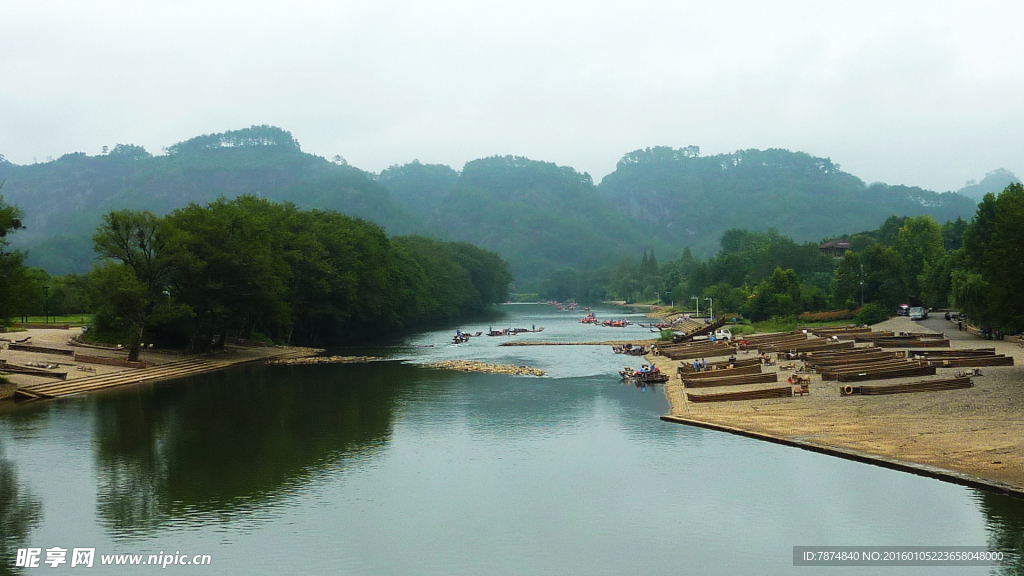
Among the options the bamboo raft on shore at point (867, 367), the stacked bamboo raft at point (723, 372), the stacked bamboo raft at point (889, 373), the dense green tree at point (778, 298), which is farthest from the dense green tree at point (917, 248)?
the stacked bamboo raft at point (889, 373)

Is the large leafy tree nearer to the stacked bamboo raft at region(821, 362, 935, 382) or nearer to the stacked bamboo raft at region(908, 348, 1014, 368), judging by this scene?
the stacked bamboo raft at region(821, 362, 935, 382)

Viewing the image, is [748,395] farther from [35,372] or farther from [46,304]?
[46,304]

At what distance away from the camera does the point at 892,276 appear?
102812 mm

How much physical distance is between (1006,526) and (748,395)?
880 inches

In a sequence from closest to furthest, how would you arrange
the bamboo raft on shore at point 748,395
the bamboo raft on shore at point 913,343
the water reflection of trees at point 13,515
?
the water reflection of trees at point 13,515, the bamboo raft on shore at point 748,395, the bamboo raft on shore at point 913,343

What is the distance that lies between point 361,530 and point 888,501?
55.4 ft

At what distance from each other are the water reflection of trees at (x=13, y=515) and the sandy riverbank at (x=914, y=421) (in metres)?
28.7

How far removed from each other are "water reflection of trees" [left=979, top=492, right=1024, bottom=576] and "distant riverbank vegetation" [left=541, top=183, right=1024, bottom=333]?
68.4ft

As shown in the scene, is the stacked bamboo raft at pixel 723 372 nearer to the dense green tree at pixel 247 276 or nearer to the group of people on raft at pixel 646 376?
the group of people on raft at pixel 646 376

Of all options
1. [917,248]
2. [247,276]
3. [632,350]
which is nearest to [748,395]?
[632,350]

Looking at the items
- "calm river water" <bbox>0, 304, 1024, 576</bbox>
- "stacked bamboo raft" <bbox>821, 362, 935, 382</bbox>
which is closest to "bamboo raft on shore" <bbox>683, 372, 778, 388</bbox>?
"stacked bamboo raft" <bbox>821, 362, 935, 382</bbox>

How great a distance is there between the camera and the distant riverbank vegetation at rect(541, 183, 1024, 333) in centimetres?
4219

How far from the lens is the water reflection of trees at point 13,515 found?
71.9ft

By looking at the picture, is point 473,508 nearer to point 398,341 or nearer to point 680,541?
point 680,541
